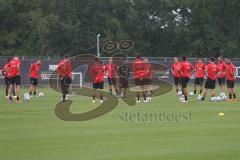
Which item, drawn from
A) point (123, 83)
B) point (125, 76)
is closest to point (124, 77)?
point (125, 76)

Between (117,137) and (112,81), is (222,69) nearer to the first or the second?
(112,81)

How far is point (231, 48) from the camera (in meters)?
77.6

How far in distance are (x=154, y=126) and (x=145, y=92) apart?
13.5 metres

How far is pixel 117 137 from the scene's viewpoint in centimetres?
1786

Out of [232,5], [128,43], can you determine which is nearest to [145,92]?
[128,43]

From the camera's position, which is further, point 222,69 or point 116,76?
point 116,76

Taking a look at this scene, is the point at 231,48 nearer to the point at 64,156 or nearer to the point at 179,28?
the point at 179,28

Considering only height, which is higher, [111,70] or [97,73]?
[97,73]

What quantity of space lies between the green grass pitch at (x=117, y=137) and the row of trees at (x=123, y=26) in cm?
5010

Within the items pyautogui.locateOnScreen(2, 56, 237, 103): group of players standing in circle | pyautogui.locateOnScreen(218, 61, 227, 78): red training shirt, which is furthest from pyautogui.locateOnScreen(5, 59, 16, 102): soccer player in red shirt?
pyautogui.locateOnScreen(218, 61, 227, 78): red training shirt

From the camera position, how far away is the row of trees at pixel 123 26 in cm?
7606

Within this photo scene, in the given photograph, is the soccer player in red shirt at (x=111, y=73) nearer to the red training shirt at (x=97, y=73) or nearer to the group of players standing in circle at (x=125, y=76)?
the group of players standing in circle at (x=125, y=76)

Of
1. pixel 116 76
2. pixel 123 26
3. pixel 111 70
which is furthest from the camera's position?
pixel 123 26

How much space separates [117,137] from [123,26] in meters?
60.9
